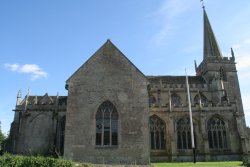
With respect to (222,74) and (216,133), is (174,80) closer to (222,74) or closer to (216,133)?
(222,74)

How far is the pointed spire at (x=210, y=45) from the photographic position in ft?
156

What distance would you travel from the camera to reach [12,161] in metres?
14.0

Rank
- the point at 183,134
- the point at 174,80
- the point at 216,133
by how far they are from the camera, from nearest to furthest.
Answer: the point at 183,134 < the point at 216,133 < the point at 174,80

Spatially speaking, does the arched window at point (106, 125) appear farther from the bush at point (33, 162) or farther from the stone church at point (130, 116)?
the bush at point (33, 162)

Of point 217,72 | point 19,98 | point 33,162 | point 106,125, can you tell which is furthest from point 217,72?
point 33,162

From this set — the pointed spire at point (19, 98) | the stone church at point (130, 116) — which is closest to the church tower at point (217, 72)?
the stone church at point (130, 116)

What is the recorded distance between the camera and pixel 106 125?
20.4 metres

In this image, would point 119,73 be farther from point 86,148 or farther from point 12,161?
point 12,161

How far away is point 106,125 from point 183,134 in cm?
1359

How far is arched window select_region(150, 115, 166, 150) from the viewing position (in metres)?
30.2

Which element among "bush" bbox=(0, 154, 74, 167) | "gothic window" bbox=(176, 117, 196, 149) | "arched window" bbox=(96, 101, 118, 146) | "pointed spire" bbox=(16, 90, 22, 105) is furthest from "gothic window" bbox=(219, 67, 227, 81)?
"bush" bbox=(0, 154, 74, 167)

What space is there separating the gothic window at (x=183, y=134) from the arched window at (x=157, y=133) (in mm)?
1816

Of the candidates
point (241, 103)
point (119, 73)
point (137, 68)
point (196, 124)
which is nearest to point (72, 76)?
point (119, 73)

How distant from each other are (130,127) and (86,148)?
3.86 meters
